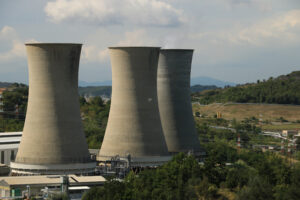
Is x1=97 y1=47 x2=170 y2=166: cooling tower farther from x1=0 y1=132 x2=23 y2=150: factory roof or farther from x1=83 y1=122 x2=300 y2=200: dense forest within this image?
x1=0 y1=132 x2=23 y2=150: factory roof

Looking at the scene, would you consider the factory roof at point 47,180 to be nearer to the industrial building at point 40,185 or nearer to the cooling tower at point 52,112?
the industrial building at point 40,185

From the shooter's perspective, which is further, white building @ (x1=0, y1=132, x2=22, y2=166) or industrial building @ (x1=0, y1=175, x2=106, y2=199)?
white building @ (x1=0, y1=132, x2=22, y2=166)

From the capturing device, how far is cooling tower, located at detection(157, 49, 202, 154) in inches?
2021

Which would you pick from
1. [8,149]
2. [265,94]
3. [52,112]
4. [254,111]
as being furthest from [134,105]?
[265,94]

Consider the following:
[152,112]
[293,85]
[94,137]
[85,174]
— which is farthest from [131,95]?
[293,85]

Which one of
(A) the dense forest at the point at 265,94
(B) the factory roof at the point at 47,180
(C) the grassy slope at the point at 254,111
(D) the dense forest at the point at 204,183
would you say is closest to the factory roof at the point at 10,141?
(B) the factory roof at the point at 47,180

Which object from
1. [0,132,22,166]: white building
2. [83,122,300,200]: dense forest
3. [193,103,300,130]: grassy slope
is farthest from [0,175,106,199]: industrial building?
[193,103,300,130]: grassy slope

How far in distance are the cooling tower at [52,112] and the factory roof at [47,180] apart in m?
1.06

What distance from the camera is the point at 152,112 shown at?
1794 inches

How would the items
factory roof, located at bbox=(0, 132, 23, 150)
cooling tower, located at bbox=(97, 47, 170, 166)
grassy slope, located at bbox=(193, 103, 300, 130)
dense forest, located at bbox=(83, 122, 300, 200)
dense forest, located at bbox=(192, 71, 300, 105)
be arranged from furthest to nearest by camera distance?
dense forest, located at bbox=(192, 71, 300, 105)
grassy slope, located at bbox=(193, 103, 300, 130)
factory roof, located at bbox=(0, 132, 23, 150)
cooling tower, located at bbox=(97, 47, 170, 166)
dense forest, located at bbox=(83, 122, 300, 200)

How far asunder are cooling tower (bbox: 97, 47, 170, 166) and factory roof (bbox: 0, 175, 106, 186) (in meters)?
3.97

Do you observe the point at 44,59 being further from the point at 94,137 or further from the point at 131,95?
the point at 94,137

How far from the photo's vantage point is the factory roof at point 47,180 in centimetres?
3975

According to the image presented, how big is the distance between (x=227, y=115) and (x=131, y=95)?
7057 centimetres
